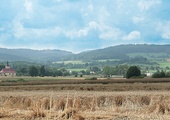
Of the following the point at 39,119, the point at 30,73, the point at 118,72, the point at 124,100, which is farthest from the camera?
the point at 118,72

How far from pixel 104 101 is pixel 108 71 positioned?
145m

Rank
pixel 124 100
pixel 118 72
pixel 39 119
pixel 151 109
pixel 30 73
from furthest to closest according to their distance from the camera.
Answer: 1. pixel 118 72
2. pixel 30 73
3. pixel 124 100
4. pixel 151 109
5. pixel 39 119

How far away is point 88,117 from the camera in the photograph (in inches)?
547

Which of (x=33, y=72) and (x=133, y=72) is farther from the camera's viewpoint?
(x=33, y=72)

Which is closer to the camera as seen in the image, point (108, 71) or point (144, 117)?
point (144, 117)

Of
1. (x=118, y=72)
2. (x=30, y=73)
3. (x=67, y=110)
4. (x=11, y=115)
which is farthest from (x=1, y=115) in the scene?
(x=118, y=72)

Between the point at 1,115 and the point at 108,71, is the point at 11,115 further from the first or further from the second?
the point at 108,71

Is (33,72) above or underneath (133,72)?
above

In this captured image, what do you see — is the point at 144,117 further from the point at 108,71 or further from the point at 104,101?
the point at 108,71

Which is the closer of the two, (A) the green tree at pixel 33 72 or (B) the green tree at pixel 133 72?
(B) the green tree at pixel 133 72

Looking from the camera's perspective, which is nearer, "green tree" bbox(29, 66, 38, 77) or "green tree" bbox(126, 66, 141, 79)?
"green tree" bbox(126, 66, 141, 79)

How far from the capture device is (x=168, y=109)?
18250 millimetres

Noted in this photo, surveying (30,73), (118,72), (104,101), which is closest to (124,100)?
(104,101)

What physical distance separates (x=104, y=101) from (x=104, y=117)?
1815 cm
